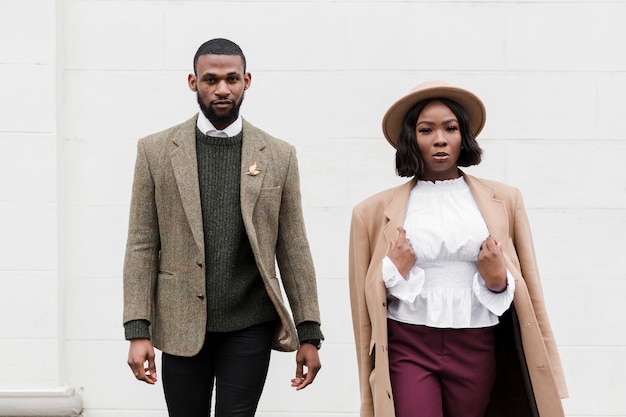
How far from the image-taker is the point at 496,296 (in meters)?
3.77

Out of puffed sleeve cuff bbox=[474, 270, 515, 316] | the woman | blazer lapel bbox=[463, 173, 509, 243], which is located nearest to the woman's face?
the woman

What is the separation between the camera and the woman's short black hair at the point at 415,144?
3.92 m

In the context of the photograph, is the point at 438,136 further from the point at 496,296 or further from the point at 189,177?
the point at 189,177

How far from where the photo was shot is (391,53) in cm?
578

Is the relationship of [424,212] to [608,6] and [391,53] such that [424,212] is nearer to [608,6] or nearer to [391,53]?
[391,53]

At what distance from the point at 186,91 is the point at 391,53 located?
43.7 inches

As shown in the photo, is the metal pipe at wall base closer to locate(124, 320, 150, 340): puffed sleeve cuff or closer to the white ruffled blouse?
locate(124, 320, 150, 340): puffed sleeve cuff

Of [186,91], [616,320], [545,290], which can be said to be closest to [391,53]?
[186,91]

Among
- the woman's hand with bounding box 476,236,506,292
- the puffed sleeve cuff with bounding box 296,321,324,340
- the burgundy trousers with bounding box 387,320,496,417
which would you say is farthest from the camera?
the puffed sleeve cuff with bounding box 296,321,324,340

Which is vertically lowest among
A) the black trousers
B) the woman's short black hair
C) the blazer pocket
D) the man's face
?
the black trousers

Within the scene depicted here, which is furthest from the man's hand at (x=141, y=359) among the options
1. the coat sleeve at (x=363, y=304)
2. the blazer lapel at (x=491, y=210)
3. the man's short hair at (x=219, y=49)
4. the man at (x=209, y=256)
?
the blazer lapel at (x=491, y=210)

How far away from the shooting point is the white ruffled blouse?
377cm

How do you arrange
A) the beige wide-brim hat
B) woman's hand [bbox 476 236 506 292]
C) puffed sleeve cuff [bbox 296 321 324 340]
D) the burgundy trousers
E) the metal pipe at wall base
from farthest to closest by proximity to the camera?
1. the metal pipe at wall base
2. puffed sleeve cuff [bbox 296 321 324 340]
3. the beige wide-brim hat
4. the burgundy trousers
5. woman's hand [bbox 476 236 506 292]

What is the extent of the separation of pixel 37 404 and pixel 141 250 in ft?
7.18
